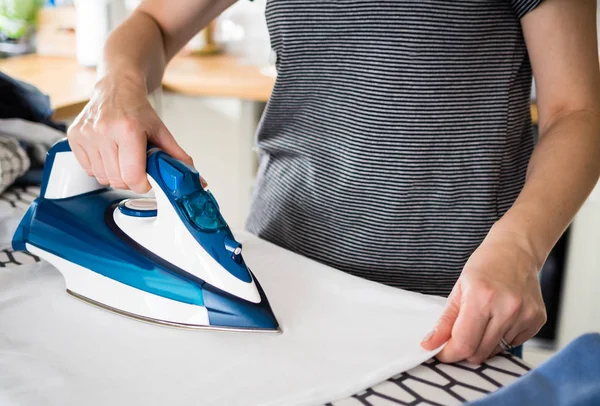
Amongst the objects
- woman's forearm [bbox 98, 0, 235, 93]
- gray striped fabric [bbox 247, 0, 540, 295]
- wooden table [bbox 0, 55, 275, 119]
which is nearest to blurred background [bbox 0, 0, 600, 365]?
wooden table [bbox 0, 55, 275, 119]

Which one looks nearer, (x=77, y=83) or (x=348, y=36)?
(x=348, y=36)

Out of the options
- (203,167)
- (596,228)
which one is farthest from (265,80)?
(596,228)

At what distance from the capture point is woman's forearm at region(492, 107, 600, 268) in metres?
0.67

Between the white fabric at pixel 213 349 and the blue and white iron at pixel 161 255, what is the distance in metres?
0.02

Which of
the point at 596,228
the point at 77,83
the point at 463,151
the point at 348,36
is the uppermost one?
the point at 348,36

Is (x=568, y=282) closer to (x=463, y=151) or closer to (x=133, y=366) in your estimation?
(x=463, y=151)

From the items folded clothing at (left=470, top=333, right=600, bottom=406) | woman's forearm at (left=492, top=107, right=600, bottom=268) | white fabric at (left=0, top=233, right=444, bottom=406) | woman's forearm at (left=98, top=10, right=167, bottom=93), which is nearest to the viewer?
folded clothing at (left=470, top=333, right=600, bottom=406)

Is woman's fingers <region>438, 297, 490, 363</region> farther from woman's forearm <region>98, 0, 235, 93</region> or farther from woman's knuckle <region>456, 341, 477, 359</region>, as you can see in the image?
woman's forearm <region>98, 0, 235, 93</region>

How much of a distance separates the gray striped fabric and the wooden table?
0.87m

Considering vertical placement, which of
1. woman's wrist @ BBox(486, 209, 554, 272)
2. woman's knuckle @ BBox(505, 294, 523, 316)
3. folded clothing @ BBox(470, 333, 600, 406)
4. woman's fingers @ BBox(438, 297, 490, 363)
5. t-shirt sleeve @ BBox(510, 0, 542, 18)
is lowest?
woman's fingers @ BBox(438, 297, 490, 363)

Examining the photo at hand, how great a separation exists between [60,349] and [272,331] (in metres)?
0.19

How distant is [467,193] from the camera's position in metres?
0.89

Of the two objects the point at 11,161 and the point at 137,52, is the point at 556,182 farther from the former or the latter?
the point at 11,161

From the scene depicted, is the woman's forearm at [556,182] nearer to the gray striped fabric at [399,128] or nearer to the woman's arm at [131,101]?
the gray striped fabric at [399,128]
